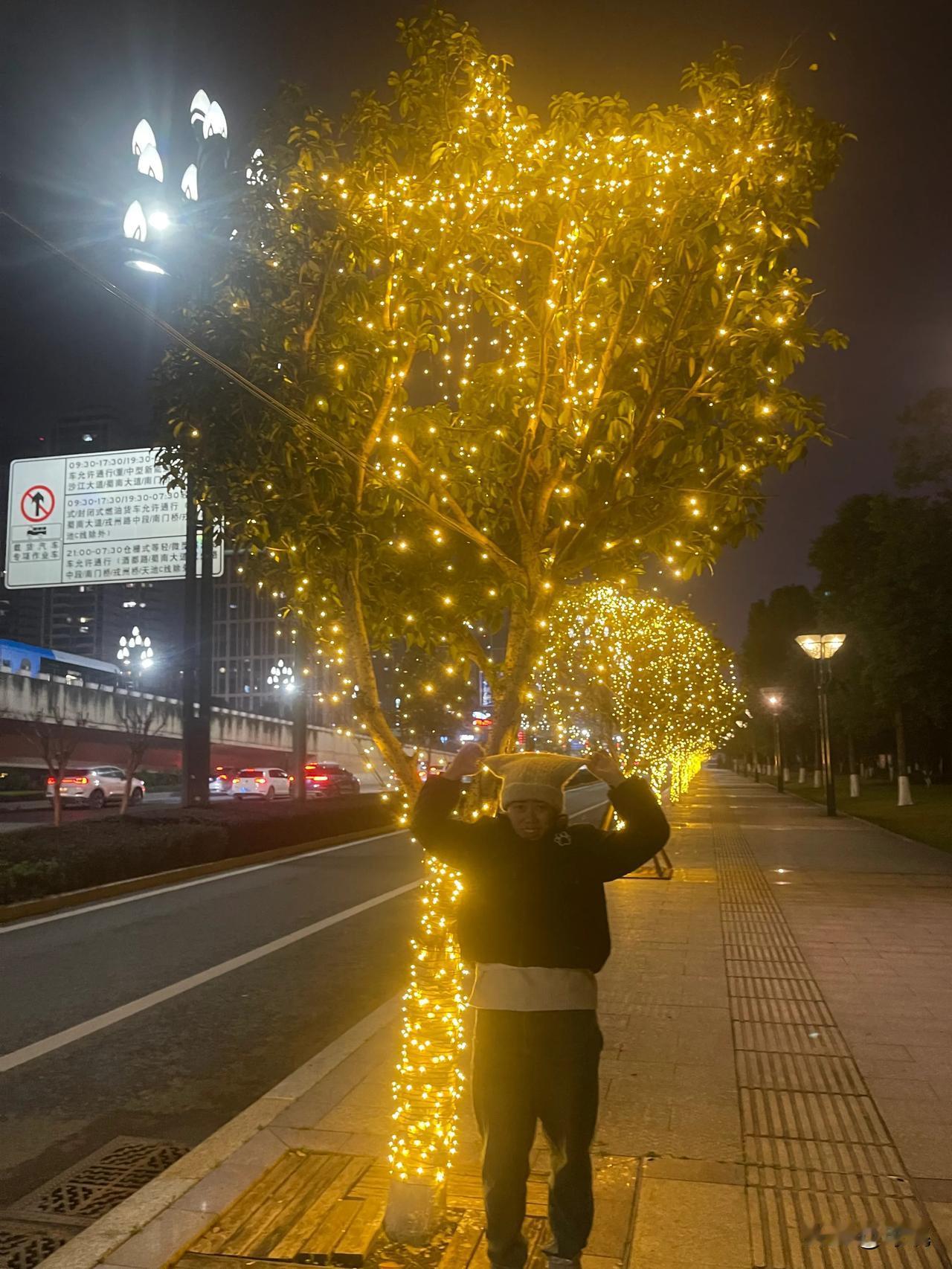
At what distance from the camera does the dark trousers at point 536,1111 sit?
357 cm

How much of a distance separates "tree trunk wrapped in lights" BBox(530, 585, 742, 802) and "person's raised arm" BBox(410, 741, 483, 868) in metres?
21.5

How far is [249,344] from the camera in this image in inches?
229

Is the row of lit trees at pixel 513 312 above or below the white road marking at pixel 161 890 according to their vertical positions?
above

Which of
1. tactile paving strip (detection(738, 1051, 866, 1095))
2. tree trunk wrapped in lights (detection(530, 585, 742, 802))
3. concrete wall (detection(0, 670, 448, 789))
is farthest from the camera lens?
concrete wall (detection(0, 670, 448, 789))

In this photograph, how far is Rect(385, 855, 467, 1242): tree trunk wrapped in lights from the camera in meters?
4.32

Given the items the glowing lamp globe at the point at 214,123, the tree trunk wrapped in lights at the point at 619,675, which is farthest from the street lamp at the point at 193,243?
the tree trunk wrapped in lights at the point at 619,675

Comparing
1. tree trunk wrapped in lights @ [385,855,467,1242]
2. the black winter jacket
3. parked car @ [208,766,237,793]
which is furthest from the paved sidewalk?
parked car @ [208,766,237,793]

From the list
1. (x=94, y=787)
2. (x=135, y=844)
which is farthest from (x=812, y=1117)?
(x=94, y=787)

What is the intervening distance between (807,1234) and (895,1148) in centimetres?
120

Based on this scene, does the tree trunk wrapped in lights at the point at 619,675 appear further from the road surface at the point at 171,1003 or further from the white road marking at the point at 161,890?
the road surface at the point at 171,1003

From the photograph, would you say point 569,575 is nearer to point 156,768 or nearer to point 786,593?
point 156,768

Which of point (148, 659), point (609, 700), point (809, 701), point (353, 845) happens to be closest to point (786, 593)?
point (809, 701)

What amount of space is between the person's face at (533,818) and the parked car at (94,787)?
36.5m

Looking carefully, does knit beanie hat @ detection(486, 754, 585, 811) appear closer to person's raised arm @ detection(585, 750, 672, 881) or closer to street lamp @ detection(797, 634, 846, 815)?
person's raised arm @ detection(585, 750, 672, 881)
